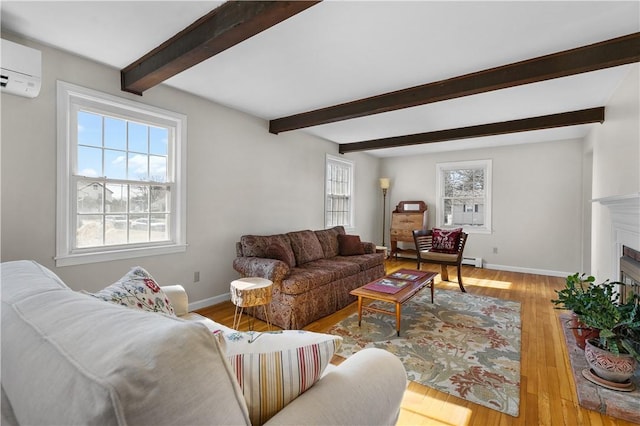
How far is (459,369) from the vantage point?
7.36 ft

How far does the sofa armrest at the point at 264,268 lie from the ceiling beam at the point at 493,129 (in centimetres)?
321

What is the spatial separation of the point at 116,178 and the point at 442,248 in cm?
445

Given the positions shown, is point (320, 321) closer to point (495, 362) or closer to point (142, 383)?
point (495, 362)

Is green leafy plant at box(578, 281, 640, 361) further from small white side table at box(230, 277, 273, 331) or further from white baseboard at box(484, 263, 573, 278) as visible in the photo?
white baseboard at box(484, 263, 573, 278)

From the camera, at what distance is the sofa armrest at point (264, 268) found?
2926 mm

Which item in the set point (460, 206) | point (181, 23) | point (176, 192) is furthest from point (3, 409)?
point (460, 206)

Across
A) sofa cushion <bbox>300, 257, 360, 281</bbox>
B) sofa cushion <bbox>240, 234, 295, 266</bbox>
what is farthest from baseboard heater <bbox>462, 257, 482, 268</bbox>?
sofa cushion <bbox>240, 234, 295, 266</bbox>

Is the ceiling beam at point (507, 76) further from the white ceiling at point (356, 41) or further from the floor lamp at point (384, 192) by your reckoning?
the floor lamp at point (384, 192)

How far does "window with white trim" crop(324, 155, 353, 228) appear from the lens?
556 centimetres

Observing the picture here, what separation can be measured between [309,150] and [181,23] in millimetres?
3111

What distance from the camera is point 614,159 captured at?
121 inches

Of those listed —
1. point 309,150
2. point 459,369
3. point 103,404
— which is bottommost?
point 459,369

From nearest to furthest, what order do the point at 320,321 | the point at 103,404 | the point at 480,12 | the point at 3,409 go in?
the point at 103,404 < the point at 3,409 < the point at 480,12 < the point at 320,321

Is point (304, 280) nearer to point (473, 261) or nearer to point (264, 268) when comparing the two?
point (264, 268)
